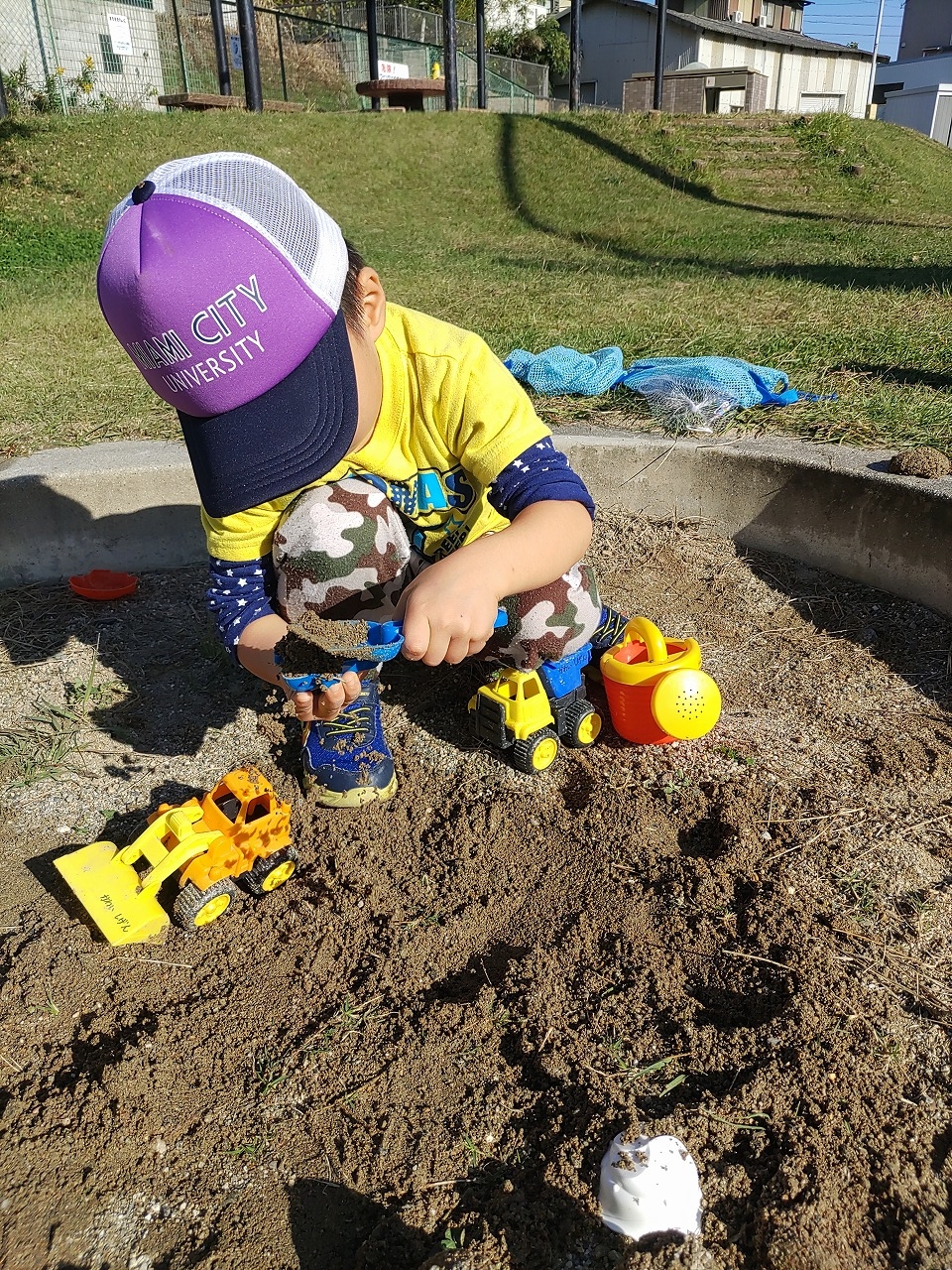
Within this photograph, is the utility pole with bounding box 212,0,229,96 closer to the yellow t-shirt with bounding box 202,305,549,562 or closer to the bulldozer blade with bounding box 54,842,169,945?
the yellow t-shirt with bounding box 202,305,549,562

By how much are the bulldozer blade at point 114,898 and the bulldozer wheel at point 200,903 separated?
41 millimetres

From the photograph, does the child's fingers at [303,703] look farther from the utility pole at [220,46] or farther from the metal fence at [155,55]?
the metal fence at [155,55]

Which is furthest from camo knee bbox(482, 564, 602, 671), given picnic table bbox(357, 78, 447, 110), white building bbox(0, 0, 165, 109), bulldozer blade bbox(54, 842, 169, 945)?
white building bbox(0, 0, 165, 109)

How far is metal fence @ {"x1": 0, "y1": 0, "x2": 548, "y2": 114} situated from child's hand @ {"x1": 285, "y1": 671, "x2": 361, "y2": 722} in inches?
568

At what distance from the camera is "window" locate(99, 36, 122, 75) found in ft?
54.6

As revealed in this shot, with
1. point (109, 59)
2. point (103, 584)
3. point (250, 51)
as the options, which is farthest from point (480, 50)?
point (103, 584)

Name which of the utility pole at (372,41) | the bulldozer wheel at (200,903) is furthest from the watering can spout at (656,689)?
the utility pole at (372,41)

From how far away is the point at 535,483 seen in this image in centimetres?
158

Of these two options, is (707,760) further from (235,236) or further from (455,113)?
(455,113)

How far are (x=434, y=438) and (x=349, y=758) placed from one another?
63 cm

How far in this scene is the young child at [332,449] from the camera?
1.25 metres

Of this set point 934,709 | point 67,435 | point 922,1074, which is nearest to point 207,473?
point 922,1074

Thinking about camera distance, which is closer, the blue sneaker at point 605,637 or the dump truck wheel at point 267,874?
the dump truck wheel at point 267,874

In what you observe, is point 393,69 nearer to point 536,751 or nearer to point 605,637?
point 605,637
